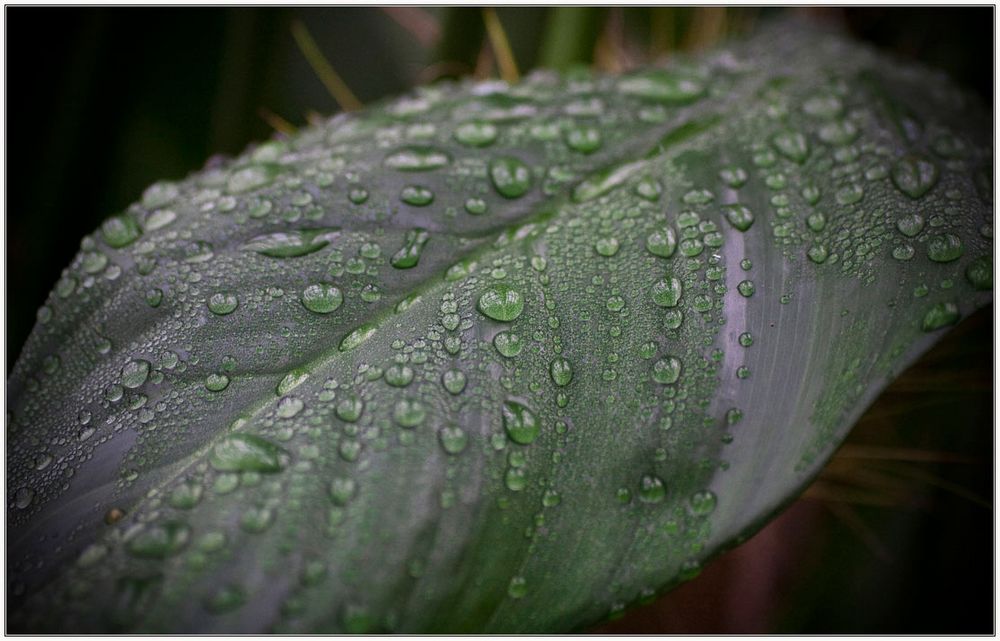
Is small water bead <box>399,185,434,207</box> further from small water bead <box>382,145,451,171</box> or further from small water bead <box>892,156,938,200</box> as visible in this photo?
small water bead <box>892,156,938,200</box>

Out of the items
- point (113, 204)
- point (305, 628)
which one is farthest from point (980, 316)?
point (113, 204)

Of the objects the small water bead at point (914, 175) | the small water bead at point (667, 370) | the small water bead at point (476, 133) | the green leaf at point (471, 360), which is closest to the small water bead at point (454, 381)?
the green leaf at point (471, 360)

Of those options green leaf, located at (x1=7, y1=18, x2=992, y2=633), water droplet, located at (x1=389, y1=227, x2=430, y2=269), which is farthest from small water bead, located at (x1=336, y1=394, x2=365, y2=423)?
water droplet, located at (x1=389, y1=227, x2=430, y2=269)

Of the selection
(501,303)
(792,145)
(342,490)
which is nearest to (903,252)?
(792,145)

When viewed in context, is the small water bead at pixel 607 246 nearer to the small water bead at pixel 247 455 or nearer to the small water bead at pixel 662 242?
the small water bead at pixel 662 242

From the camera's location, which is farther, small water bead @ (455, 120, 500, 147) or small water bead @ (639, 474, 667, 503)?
small water bead @ (455, 120, 500, 147)

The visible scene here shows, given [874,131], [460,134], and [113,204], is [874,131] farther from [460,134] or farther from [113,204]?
[113,204]
